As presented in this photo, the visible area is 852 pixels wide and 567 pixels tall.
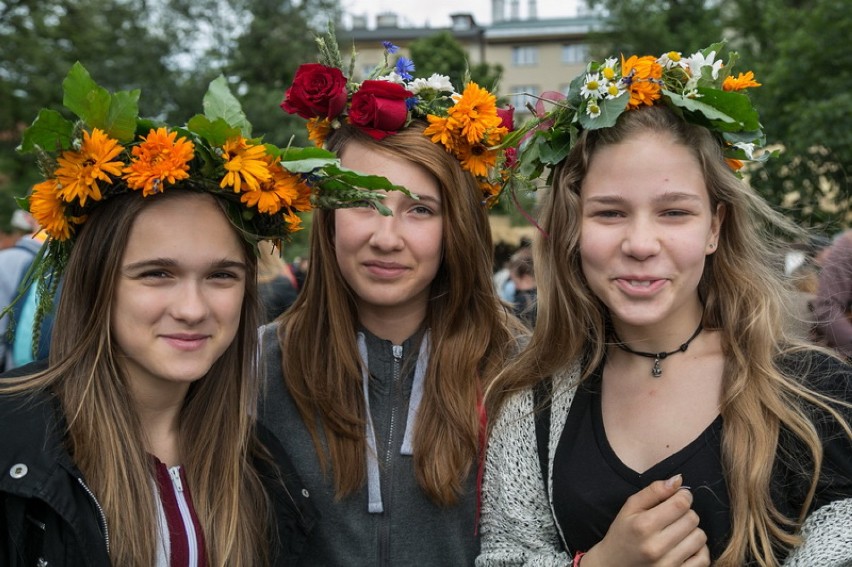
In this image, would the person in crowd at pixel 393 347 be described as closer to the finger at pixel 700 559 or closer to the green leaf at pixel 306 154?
the green leaf at pixel 306 154

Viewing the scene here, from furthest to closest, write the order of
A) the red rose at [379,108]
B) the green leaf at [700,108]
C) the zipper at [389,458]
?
the red rose at [379,108]
the zipper at [389,458]
the green leaf at [700,108]

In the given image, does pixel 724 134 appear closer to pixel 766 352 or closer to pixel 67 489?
pixel 766 352

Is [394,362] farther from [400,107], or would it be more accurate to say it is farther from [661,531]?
[661,531]

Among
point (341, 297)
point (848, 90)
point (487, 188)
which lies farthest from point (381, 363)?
point (848, 90)

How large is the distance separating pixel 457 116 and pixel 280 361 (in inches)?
42.7

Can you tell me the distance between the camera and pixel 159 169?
86.5 inches

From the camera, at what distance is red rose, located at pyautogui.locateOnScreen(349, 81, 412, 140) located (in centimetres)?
283

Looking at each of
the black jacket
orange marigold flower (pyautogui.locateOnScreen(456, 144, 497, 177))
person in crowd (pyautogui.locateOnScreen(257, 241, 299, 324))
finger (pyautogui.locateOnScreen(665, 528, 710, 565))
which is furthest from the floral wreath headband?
person in crowd (pyautogui.locateOnScreen(257, 241, 299, 324))

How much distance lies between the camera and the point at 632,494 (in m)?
2.28

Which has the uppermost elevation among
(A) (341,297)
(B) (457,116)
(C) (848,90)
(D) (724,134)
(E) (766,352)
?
(C) (848,90)

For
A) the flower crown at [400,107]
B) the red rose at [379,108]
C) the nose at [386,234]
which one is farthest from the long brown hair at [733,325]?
the red rose at [379,108]

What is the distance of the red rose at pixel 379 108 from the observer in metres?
2.83

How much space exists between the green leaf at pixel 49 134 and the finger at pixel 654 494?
178 centimetres

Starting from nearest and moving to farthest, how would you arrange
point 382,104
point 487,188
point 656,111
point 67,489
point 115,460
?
1. point 67,489
2. point 115,460
3. point 656,111
4. point 382,104
5. point 487,188
